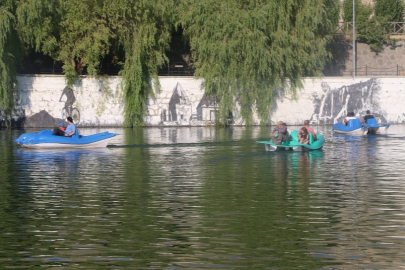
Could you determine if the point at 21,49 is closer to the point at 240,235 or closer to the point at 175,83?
the point at 175,83

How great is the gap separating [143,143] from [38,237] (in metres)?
23.0

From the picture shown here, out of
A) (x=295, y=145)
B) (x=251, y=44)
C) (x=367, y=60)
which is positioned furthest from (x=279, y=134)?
(x=367, y=60)

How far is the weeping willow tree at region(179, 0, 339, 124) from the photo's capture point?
50.1 metres

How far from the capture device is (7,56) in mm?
48469

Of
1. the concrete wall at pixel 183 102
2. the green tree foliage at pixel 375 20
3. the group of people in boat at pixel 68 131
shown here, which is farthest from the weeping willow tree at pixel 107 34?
the green tree foliage at pixel 375 20

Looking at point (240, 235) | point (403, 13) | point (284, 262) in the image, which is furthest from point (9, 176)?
point (403, 13)

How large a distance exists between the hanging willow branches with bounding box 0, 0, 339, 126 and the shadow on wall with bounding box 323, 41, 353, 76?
958 cm

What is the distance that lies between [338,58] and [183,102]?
1576 cm

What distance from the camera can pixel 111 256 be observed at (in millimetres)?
12109

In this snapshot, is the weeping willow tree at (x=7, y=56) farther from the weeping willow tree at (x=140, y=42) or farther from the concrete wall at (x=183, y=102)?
the weeping willow tree at (x=140, y=42)

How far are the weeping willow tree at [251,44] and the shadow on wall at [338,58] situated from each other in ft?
31.4

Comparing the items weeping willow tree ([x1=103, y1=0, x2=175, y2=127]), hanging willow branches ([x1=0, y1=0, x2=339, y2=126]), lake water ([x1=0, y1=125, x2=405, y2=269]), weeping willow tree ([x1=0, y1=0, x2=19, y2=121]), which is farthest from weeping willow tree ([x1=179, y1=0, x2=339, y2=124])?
lake water ([x1=0, y1=125, x2=405, y2=269])

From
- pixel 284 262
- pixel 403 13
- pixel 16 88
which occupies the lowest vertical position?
pixel 284 262

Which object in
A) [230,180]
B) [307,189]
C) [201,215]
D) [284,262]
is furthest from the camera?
[230,180]
